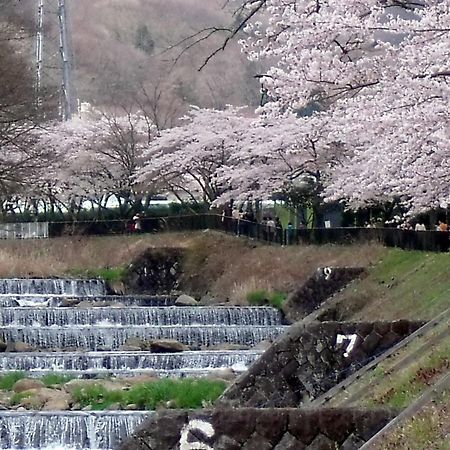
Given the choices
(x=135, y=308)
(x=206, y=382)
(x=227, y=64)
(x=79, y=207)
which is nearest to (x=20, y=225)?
(x=79, y=207)

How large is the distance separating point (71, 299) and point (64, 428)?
1464 cm

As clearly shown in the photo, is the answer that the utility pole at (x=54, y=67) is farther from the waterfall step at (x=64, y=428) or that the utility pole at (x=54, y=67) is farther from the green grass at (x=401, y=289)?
the waterfall step at (x=64, y=428)

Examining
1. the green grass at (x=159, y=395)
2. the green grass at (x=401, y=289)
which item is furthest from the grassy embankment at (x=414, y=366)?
the green grass at (x=159, y=395)

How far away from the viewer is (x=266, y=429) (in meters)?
6.51

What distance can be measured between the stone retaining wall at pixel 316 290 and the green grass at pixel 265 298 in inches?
15.8

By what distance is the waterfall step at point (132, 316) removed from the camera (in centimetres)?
2239

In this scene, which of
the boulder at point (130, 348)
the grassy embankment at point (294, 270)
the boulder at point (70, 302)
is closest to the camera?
the grassy embankment at point (294, 270)

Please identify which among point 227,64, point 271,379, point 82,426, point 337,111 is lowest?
point 82,426

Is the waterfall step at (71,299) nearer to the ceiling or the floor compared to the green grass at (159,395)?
nearer to the ceiling

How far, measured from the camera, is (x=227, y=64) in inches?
3086

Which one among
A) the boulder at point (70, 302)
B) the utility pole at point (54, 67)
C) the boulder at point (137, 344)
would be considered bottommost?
the boulder at point (137, 344)

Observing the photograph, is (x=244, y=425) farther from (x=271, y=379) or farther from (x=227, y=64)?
(x=227, y=64)

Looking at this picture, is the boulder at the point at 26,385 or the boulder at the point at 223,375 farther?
the boulder at the point at 223,375

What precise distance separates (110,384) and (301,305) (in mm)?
10182
